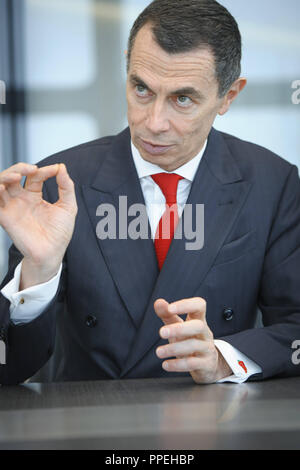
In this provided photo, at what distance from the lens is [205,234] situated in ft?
4.85

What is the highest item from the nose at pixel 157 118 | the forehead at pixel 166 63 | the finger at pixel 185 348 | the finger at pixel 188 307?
the forehead at pixel 166 63

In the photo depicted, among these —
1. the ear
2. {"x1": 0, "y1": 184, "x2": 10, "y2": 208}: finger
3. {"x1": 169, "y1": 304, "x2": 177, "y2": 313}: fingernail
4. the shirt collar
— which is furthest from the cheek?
{"x1": 169, "y1": 304, "x2": 177, "y2": 313}: fingernail

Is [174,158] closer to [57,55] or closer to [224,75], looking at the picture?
[224,75]

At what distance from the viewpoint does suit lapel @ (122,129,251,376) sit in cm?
139

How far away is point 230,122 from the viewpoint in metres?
3.20

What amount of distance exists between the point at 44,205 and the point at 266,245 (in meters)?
0.59

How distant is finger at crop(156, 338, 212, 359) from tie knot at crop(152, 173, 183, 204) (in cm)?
44

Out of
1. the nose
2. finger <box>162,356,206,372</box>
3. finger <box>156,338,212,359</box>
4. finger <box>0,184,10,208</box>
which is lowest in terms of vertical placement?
finger <box>162,356,206,372</box>

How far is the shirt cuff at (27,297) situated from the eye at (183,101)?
1.50 feet

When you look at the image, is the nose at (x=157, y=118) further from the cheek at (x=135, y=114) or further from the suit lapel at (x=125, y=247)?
the suit lapel at (x=125, y=247)

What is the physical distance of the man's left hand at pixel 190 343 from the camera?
107 centimetres

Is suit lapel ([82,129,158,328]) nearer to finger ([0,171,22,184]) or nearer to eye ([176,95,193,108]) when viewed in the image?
eye ([176,95,193,108])

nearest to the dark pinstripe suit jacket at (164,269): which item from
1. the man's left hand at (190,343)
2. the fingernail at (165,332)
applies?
the man's left hand at (190,343)
